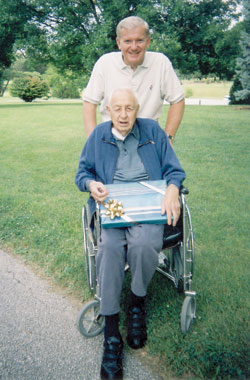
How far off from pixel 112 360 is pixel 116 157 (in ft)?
4.12

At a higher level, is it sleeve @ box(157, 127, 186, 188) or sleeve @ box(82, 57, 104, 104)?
sleeve @ box(82, 57, 104, 104)

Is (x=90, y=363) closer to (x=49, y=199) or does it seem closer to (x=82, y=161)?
(x=82, y=161)

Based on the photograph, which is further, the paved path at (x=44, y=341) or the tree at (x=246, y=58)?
the tree at (x=246, y=58)

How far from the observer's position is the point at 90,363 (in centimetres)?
203

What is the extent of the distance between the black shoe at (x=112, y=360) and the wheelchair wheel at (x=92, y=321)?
0.56 ft

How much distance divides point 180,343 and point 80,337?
63cm

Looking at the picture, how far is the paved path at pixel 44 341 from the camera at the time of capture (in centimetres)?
196

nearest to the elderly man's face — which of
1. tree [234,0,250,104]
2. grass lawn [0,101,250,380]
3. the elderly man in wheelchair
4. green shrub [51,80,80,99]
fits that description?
the elderly man in wheelchair

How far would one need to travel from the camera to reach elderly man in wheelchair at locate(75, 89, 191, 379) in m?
2.06

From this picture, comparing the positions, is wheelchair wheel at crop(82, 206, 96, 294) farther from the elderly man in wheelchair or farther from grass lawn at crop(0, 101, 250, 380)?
grass lawn at crop(0, 101, 250, 380)

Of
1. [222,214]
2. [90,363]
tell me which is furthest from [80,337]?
[222,214]

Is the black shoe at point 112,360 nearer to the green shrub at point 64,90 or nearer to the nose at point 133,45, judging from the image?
the nose at point 133,45

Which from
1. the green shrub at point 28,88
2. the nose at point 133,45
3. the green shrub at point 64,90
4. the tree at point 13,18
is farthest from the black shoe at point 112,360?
the green shrub at point 64,90

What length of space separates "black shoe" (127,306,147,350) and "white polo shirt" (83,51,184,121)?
1.54 m
